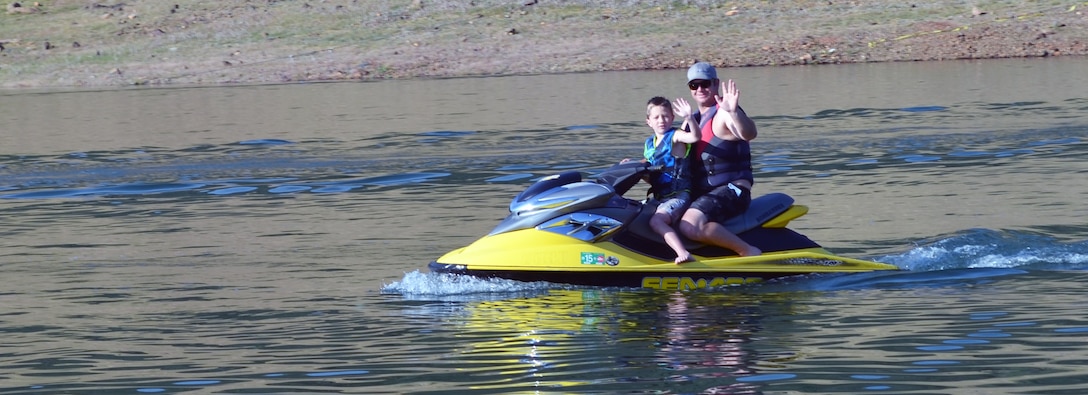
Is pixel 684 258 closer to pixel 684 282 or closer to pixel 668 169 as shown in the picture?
pixel 684 282

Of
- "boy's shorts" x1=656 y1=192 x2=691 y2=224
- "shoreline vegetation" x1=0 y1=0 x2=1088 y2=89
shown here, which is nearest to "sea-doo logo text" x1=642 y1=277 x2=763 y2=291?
"boy's shorts" x1=656 y1=192 x2=691 y2=224

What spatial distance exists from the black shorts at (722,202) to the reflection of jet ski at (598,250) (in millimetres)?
142

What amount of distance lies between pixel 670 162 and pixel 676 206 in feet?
0.94

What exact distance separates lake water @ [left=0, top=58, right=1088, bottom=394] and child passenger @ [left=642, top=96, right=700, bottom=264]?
440mm

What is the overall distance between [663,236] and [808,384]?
2.79 metres

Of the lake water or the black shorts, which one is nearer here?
the lake water

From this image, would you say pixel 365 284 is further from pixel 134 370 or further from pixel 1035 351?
pixel 1035 351

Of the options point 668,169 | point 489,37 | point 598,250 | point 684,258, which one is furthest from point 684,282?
point 489,37

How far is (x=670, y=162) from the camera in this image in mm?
9938

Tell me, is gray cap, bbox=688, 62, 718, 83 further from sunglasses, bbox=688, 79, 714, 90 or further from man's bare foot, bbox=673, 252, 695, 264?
man's bare foot, bbox=673, 252, 695, 264

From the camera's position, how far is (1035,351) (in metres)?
7.76

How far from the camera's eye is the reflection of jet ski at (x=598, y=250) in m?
9.77

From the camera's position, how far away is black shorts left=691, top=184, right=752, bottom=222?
32.3 ft

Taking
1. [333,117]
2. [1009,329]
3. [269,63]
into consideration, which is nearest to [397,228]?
[1009,329]
